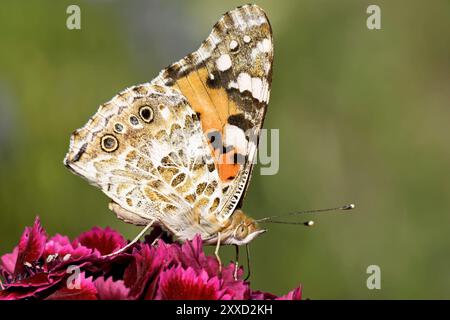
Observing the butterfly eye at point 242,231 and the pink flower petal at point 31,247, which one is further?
the butterfly eye at point 242,231

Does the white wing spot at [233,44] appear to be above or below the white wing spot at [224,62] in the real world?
above

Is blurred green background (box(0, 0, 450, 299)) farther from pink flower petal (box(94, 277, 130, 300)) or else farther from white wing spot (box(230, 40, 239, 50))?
pink flower petal (box(94, 277, 130, 300))

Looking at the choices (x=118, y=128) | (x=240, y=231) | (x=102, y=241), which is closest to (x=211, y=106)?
(x=118, y=128)

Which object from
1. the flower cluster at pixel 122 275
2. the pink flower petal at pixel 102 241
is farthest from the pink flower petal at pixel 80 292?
the pink flower petal at pixel 102 241

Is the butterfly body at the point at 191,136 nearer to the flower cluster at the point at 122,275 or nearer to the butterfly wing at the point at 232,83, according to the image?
the butterfly wing at the point at 232,83

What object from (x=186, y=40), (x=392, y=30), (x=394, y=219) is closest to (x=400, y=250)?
(x=394, y=219)

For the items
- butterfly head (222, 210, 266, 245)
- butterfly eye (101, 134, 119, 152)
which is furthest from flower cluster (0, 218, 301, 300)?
butterfly eye (101, 134, 119, 152)
